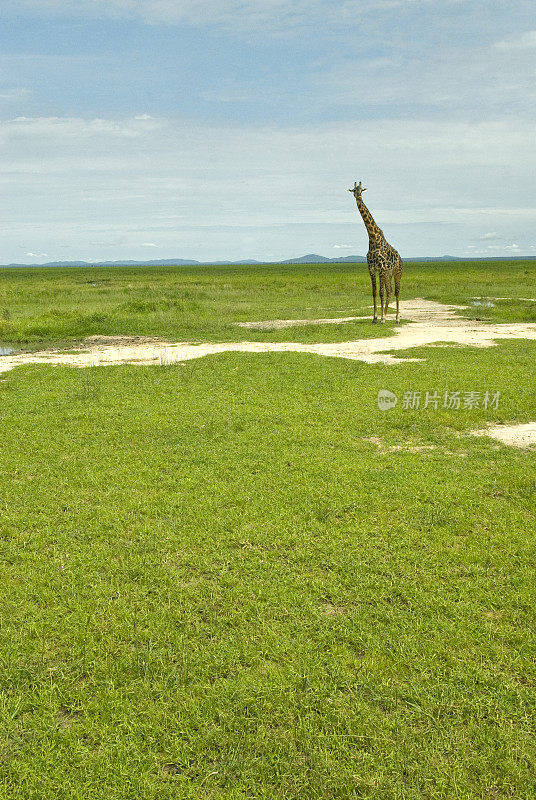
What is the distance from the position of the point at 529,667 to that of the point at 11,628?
3792mm

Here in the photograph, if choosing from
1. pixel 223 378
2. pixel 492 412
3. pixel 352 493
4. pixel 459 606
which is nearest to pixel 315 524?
pixel 352 493

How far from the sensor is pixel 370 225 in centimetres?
2023

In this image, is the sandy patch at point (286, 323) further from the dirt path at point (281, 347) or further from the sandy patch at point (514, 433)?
the sandy patch at point (514, 433)

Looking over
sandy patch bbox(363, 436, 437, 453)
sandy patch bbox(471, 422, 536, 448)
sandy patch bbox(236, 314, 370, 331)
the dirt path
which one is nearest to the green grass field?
sandy patch bbox(363, 436, 437, 453)

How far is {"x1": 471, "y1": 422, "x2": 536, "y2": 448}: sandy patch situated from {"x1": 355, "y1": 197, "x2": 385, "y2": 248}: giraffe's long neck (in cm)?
1255

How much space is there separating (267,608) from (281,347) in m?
13.3

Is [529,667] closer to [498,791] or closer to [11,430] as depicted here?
[498,791]

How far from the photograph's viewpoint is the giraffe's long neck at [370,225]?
20141 millimetres

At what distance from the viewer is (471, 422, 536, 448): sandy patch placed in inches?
331

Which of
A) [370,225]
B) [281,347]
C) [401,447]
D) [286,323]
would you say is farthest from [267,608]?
[286,323]

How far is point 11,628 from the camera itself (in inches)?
170

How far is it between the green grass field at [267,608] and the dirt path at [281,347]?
612 centimetres

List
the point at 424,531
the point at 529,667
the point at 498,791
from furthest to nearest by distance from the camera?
the point at 424,531 < the point at 529,667 < the point at 498,791

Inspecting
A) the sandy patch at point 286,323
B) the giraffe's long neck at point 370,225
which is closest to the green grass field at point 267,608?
the giraffe's long neck at point 370,225
